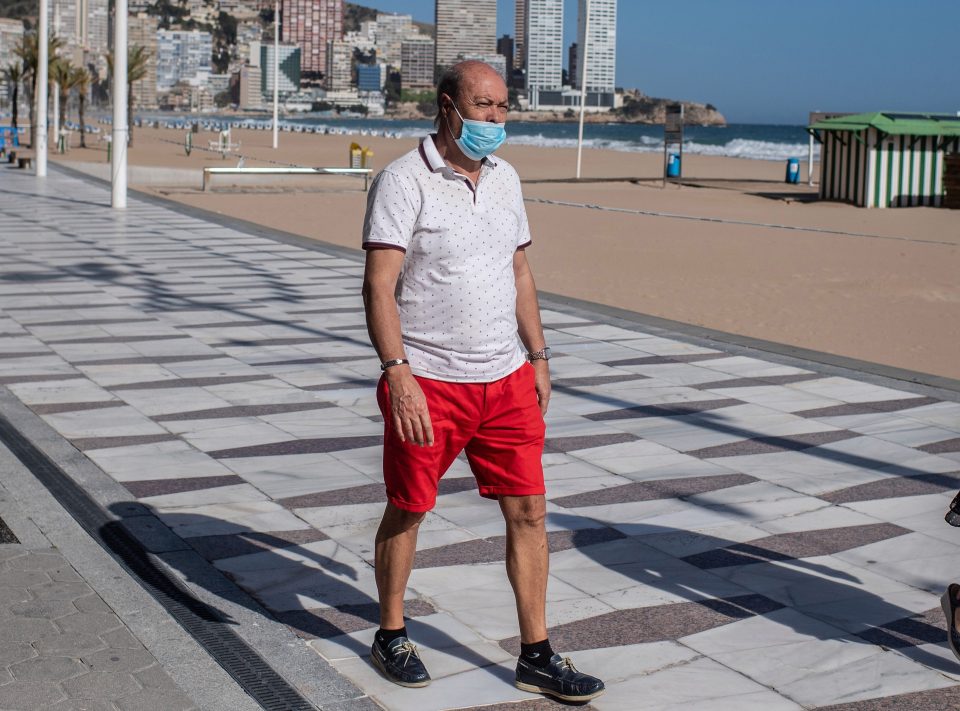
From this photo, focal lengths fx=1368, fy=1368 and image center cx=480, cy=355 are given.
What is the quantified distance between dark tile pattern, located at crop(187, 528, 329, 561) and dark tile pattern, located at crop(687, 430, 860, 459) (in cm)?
220

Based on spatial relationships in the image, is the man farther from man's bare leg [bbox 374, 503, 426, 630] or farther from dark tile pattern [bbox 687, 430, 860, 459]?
dark tile pattern [bbox 687, 430, 860, 459]

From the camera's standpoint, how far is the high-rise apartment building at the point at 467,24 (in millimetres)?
142125

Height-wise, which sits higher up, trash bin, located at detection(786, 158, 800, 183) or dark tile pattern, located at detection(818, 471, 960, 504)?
trash bin, located at detection(786, 158, 800, 183)

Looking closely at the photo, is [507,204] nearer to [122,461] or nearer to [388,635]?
[388,635]

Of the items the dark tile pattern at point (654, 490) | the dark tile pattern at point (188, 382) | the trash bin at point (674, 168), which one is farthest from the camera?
the trash bin at point (674, 168)

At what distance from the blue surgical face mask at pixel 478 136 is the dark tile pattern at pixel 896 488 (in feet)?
9.42

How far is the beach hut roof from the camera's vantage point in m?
27.7

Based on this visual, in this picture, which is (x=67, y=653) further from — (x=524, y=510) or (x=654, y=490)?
(x=654, y=490)

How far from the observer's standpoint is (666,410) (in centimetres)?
757

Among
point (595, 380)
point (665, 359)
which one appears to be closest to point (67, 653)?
point (595, 380)

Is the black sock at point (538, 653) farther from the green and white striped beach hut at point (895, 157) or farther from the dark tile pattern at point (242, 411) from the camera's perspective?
the green and white striped beach hut at point (895, 157)

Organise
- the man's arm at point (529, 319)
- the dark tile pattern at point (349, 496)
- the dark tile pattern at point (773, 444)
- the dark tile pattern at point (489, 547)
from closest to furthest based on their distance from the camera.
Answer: the man's arm at point (529, 319), the dark tile pattern at point (489, 547), the dark tile pattern at point (349, 496), the dark tile pattern at point (773, 444)

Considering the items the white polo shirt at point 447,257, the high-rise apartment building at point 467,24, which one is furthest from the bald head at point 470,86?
the high-rise apartment building at point 467,24

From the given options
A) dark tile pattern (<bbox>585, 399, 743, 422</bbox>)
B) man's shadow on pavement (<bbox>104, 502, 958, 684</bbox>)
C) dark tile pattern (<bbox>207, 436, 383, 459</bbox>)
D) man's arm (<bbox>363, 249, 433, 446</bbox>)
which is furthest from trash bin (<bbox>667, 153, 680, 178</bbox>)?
man's arm (<bbox>363, 249, 433, 446</bbox>)
